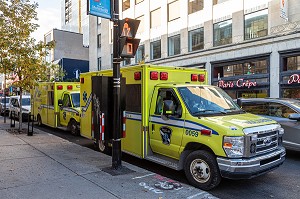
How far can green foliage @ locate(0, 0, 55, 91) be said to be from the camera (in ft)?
39.0

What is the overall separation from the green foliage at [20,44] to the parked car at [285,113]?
29.5ft

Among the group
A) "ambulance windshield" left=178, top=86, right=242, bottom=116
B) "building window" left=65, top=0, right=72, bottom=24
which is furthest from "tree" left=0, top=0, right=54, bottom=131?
"building window" left=65, top=0, right=72, bottom=24

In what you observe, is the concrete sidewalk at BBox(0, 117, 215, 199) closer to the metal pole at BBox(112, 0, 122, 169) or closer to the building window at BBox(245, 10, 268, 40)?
the metal pole at BBox(112, 0, 122, 169)

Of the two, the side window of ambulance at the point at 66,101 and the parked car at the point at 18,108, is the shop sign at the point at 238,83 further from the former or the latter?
the parked car at the point at 18,108

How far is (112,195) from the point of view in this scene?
4914 mm

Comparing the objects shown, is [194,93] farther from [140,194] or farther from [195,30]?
[195,30]

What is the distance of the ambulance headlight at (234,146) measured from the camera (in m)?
4.93

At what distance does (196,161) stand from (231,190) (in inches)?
34.5

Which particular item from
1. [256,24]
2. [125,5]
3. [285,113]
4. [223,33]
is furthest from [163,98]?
[125,5]

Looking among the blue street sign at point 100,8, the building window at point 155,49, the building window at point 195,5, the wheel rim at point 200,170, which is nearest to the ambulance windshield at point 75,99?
the blue street sign at point 100,8

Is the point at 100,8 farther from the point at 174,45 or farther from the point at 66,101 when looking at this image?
the point at 174,45

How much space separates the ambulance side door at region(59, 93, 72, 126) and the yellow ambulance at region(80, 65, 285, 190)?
18.7 feet

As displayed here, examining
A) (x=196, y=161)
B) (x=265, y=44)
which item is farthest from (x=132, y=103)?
(x=265, y=44)

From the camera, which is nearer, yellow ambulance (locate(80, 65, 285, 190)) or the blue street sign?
yellow ambulance (locate(80, 65, 285, 190))
